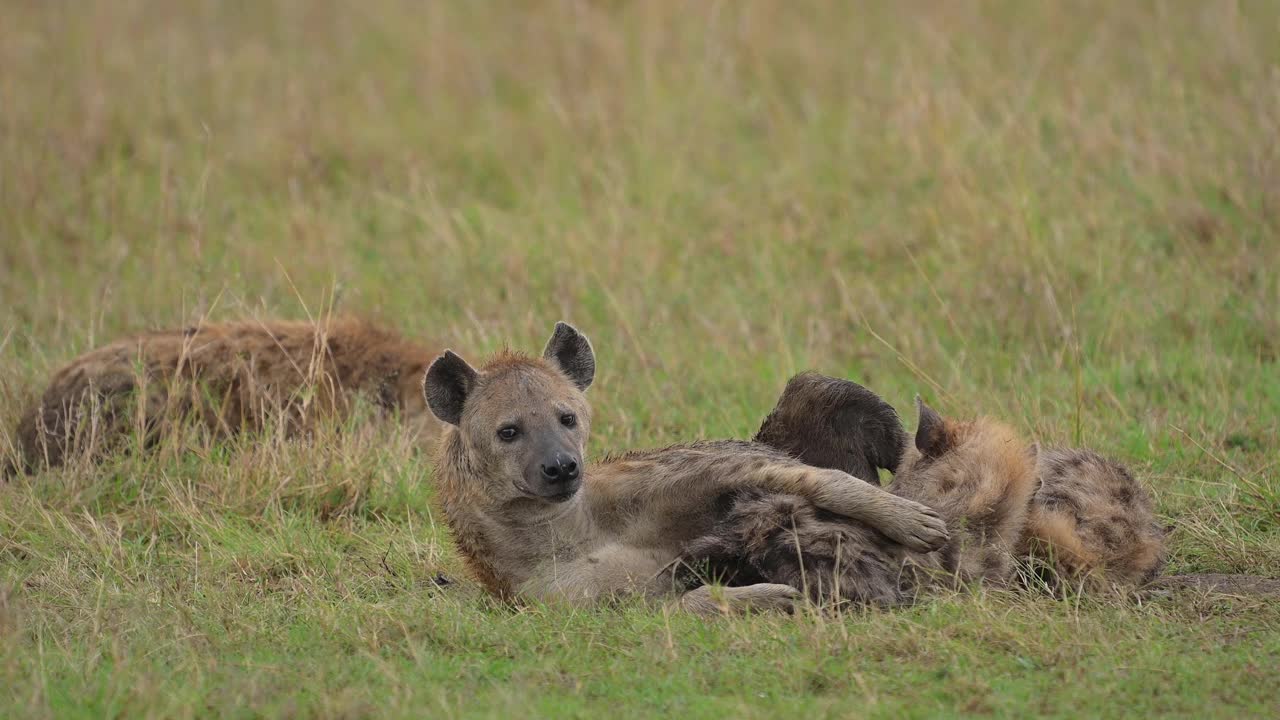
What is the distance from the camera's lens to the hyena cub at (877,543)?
4.12m

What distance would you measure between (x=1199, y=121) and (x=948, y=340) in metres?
2.31

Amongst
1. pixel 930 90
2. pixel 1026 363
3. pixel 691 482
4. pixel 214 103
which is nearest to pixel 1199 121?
pixel 930 90

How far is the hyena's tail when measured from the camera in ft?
15.6

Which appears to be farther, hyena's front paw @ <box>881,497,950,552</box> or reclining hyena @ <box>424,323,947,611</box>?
reclining hyena @ <box>424,323,947,611</box>

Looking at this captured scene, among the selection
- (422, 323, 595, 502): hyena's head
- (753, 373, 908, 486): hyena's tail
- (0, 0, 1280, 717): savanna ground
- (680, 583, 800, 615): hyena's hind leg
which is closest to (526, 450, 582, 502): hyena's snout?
(422, 323, 595, 502): hyena's head

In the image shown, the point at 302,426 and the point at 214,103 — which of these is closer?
the point at 302,426

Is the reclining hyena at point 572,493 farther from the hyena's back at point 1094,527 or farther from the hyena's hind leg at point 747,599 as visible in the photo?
the hyena's back at point 1094,527

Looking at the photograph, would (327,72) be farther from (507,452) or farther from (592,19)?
(507,452)

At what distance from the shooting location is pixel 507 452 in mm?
4465

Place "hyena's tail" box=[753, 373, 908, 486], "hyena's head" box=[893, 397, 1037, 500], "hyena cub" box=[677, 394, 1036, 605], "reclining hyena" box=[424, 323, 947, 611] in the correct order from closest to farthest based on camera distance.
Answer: "hyena cub" box=[677, 394, 1036, 605] < "reclining hyena" box=[424, 323, 947, 611] < "hyena's head" box=[893, 397, 1037, 500] < "hyena's tail" box=[753, 373, 908, 486]

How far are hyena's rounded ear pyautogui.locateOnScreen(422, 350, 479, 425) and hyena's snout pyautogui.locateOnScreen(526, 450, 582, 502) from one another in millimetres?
423

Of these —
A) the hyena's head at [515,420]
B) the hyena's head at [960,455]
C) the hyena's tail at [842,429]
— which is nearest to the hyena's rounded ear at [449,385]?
the hyena's head at [515,420]

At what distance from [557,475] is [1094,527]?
1.41 m

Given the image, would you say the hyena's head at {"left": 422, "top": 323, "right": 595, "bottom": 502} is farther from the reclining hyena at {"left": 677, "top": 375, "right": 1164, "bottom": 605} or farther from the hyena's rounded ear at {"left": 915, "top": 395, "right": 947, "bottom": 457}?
the hyena's rounded ear at {"left": 915, "top": 395, "right": 947, "bottom": 457}
